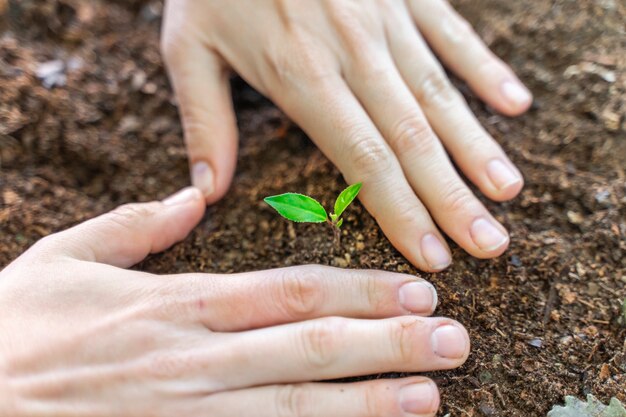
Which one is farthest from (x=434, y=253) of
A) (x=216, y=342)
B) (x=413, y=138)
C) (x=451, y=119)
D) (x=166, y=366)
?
(x=166, y=366)

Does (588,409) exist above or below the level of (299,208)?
below

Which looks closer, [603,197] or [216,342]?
[216,342]

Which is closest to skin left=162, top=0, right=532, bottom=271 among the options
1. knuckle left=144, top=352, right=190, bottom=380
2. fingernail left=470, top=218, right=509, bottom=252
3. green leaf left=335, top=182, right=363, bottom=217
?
fingernail left=470, top=218, right=509, bottom=252

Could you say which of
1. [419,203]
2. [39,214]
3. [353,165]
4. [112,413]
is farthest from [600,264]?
[39,214]

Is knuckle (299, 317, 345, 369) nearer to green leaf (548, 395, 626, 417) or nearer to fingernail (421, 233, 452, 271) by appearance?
fingernail (421, 233, 452, 271)

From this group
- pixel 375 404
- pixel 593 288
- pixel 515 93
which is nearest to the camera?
pixel 375 404

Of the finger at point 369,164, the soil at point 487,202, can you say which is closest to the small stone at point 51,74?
the soil at point 487,202

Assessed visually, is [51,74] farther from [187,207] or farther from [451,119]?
[451,119]
